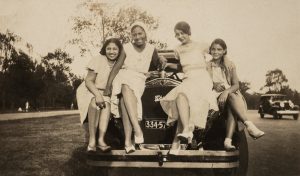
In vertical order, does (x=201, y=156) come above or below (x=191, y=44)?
below

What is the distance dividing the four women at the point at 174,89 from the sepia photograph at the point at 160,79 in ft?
0.04

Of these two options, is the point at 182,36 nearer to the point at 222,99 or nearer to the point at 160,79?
the point at 160,79

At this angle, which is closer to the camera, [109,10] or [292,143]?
[109,10]

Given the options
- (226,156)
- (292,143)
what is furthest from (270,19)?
(292,143)

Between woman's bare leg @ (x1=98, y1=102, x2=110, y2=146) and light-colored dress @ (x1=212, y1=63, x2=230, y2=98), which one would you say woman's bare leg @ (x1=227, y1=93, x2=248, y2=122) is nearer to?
light-colored dress @ (x1=212, y1=63, x2=230, y2=98)

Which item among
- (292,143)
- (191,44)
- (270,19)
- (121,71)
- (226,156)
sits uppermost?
(270,19)

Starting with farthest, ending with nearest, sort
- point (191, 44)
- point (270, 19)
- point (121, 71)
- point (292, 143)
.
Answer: point (292, 143) → point (270, 19) → point (191, 44) → point (121, 71)

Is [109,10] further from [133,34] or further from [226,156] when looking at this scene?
[226,156]

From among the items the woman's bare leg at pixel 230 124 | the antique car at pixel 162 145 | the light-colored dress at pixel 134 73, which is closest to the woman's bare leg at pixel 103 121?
the light-colored dress at pixel 134 73

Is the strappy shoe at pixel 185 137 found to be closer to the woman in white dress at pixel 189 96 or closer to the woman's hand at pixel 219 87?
the woman in white dress at pixel 189 96

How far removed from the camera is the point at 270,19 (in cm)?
646

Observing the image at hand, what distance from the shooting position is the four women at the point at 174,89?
14.1 feet

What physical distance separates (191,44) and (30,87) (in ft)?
34.9

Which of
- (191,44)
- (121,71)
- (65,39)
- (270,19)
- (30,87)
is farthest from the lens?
(30,87)
